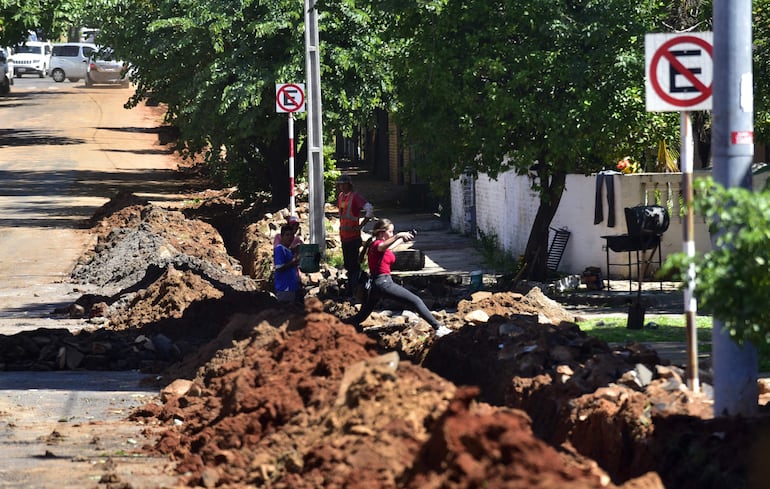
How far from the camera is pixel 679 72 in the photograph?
935cm

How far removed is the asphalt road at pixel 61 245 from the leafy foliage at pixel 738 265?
12.2ft

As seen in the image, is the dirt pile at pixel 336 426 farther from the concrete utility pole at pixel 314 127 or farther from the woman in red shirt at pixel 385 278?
the concrete utility pole at pixel 314 127

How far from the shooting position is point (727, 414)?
28.4ft

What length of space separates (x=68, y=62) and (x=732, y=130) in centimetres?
6306

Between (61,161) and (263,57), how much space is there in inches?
671

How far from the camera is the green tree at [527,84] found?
17812 millimetres

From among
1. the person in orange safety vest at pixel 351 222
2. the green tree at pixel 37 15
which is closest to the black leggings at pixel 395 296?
the person in orange safety vest at pixel 351 222

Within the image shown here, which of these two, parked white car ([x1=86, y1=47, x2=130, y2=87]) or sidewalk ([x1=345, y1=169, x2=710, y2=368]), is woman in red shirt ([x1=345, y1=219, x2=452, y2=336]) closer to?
sidewalk ([x1=345, y1=169, x2=710, y2=368])

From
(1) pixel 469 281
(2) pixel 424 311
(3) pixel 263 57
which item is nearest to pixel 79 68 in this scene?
(3) pixel 263 57

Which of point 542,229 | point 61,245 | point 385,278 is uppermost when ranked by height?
point 542,229

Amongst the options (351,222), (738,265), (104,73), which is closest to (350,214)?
(351,222)

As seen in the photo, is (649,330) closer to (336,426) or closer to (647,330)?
(647,330)

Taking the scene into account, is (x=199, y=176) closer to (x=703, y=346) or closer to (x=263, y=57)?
(x=263, y=57)

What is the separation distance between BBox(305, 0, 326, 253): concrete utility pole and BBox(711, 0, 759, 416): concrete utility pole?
45.0 ft
